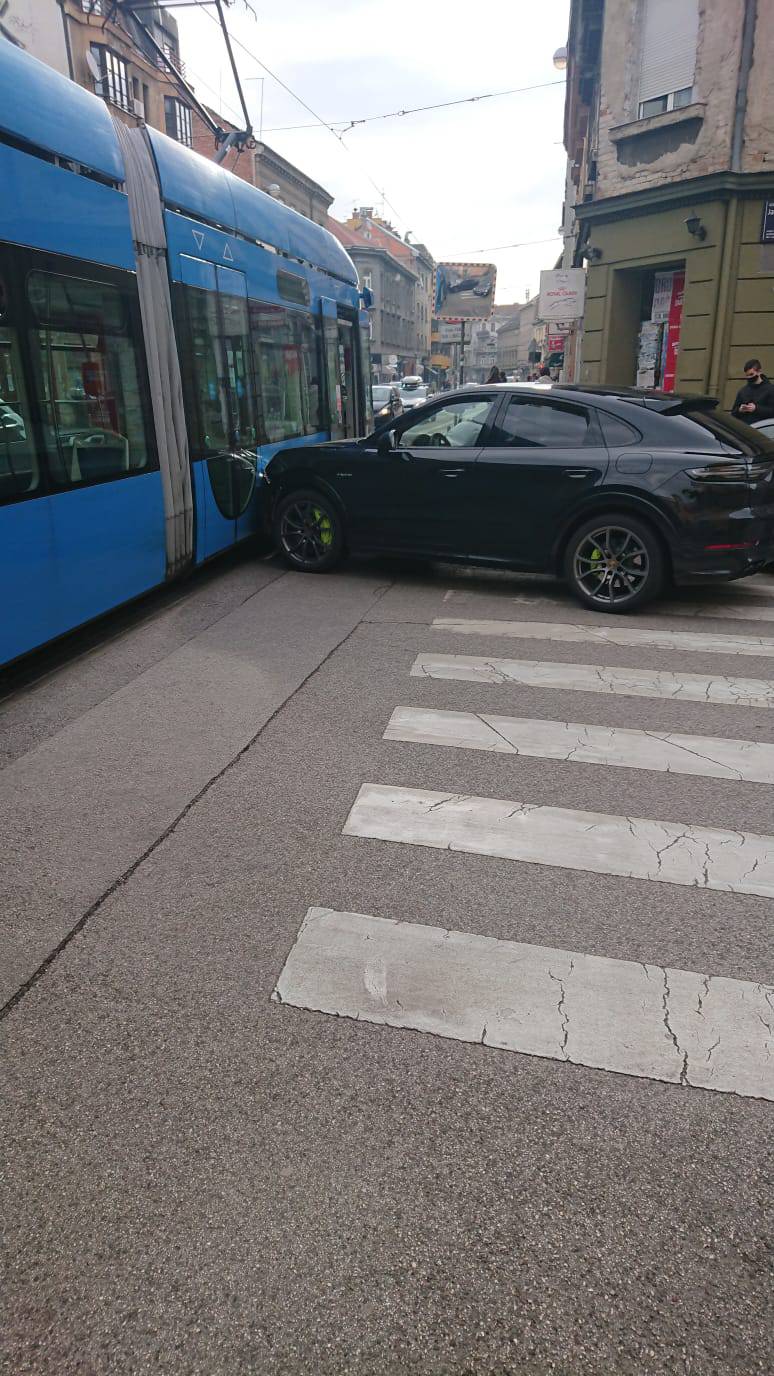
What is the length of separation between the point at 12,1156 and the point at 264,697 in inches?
133

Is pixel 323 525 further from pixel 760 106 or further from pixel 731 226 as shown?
pixel 760 106

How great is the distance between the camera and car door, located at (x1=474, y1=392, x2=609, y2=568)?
23.9 ft

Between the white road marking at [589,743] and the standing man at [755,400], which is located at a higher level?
the standing man at [755,400]

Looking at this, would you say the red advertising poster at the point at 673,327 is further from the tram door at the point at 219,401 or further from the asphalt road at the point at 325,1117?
the asphalt road at the point at 325,1117

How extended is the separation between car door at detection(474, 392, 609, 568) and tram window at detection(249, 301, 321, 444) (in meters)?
2.78

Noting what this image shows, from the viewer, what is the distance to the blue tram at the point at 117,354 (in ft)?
17.3

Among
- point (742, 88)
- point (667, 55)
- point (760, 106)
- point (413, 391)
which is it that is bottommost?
point (413, 391)

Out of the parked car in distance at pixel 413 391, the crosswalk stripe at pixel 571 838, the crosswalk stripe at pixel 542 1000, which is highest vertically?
the crosswalk stripe at pixel 542 1000

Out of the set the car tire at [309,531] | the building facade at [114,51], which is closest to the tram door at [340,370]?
the car tire at [309,531]

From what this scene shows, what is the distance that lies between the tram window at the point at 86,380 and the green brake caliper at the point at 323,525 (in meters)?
2.00

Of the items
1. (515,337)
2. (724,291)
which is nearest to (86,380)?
(724,291)

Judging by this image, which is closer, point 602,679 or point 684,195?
point 602,679

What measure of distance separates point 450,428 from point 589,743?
3.97m

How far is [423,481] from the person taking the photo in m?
7.94
